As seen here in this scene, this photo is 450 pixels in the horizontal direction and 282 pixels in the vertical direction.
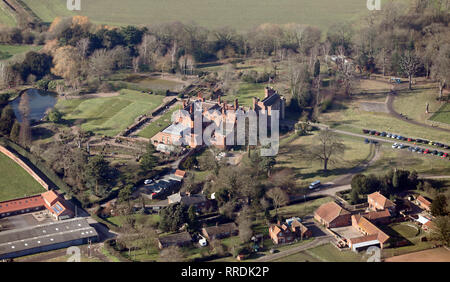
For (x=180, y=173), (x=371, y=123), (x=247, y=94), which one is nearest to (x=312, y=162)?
(x=180, y=173)

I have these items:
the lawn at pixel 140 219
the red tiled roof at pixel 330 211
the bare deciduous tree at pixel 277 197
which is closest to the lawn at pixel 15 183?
the lawn at pixel 140 219

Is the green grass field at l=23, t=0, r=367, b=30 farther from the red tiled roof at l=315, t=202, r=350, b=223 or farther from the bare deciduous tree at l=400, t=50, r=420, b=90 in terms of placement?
the red tiled roof at l=315, t=202, r=350, b=223

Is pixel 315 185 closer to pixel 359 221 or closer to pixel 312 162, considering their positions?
pixel 312 162

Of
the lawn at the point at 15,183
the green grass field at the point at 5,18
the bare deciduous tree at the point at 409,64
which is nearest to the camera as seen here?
the lawn at the point at 15,183

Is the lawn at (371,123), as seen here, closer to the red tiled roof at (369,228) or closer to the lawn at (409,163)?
the lawn at (409,163)

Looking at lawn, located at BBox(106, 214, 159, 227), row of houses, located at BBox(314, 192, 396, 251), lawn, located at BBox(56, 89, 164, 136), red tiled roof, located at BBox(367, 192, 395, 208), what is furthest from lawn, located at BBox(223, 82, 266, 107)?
lawn, located at BBox(106, 214, 159, 227)
